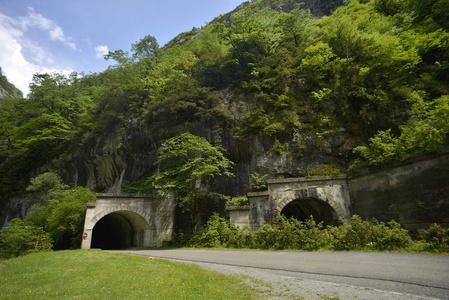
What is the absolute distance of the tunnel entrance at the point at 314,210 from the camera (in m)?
15.5

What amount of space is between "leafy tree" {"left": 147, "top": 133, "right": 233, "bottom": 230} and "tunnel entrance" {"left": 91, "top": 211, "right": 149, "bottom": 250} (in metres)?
4.11

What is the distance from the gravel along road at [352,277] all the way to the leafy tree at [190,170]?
10.6 m

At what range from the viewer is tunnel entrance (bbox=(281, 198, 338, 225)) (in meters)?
15.5

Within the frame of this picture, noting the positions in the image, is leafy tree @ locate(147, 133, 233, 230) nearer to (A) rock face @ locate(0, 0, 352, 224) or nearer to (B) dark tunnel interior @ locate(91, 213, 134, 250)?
(A) rock face @ locate(0, 0, 352, 224)

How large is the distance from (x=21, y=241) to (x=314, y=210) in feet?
65.5

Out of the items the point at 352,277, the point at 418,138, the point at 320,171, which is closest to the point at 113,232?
the point at 320,171

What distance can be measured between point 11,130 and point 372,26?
47988mm

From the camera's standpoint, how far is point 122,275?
6844 millimetres

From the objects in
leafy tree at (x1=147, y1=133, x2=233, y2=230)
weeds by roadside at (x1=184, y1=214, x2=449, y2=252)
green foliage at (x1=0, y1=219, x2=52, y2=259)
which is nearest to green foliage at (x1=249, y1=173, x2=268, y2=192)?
leafy tree at (x1=147, y1=133, x2=233, y2=230)

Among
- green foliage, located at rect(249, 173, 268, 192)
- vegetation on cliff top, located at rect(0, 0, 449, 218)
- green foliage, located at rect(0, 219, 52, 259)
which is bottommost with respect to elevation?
green foliage, located at rect(0, 219, 52, 259)

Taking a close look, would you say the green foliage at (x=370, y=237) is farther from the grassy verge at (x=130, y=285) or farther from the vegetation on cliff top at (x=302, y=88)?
the grassy verge at (x=130, y=285)

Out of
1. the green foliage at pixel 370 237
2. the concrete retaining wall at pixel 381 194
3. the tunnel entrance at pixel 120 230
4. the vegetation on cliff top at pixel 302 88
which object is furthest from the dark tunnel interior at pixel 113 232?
the green foliage at pixel 370 237

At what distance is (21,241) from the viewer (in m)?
16.7

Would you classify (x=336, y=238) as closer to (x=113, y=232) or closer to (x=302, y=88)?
(x=302, y=88)
